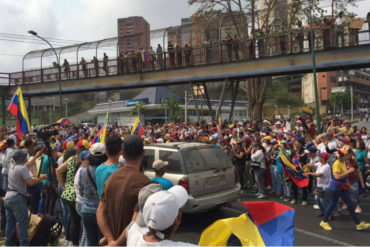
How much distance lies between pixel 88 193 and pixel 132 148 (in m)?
1.22

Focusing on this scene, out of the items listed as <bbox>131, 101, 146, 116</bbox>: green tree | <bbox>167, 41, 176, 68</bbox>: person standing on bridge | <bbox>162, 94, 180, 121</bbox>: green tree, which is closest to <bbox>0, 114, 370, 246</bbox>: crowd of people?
<bbox>167, 41, 176, 68</bbox>: person standing on bridge

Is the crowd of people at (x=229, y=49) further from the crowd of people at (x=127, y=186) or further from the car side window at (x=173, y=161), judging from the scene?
the car side window at (x=173, y=161)

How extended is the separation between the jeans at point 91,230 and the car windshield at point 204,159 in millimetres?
2668

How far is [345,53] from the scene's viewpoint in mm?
13648

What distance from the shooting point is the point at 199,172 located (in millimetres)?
6137

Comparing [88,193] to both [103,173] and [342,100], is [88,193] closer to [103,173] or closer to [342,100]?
[103,173]

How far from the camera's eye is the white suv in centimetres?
602

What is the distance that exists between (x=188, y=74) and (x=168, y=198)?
16379 mm

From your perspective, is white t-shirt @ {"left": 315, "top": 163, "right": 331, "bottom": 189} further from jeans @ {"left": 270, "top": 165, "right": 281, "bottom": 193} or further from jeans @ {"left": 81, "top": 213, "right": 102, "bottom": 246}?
jeans @ {"left": 81, "top": 213, "right": 102, "bottom": 246}

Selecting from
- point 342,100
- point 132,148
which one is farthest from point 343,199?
point 342,100

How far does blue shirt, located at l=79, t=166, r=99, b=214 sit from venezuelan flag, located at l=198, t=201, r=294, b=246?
166 cm

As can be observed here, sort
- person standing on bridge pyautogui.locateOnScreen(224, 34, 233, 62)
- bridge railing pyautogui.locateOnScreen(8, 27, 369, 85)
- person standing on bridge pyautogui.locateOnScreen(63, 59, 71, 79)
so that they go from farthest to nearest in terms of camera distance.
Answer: person standing on bridge pyautogui.locateOnScreen(63, 59, 71, 79), person standing on bridge pyautogui.locateOnScreen(224, 34, 233, 62), bridge railing pyautogui.locateOnScreen(8, 27, 369, 85)

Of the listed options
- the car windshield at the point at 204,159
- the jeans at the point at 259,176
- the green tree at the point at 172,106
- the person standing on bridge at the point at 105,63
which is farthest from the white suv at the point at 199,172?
the green tree at the point at 172,106

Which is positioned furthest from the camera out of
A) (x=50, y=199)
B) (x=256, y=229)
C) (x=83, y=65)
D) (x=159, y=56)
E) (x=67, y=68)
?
(x=67, y=68)
